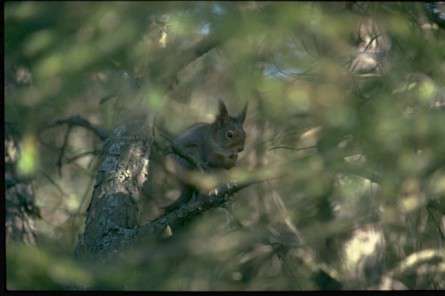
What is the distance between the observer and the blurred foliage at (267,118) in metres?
2.04

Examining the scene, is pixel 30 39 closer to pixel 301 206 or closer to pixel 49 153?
pixel 301 206

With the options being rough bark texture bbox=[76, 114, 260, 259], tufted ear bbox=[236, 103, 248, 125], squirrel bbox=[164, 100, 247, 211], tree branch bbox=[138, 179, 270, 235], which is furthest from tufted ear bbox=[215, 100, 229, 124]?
tree branch bbox=[138, 179, 270, 235]

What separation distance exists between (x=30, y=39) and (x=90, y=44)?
8.1 inches

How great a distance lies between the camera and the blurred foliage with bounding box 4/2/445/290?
2.04 metres

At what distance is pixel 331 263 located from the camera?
551 cm

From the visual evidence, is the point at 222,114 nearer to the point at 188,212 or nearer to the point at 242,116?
the point at 242,116

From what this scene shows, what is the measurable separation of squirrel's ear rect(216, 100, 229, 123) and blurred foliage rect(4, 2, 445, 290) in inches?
3.4

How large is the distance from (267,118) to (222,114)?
2.24 m

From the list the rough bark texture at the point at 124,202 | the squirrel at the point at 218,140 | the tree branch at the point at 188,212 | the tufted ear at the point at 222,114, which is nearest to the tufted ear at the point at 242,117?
the squirrel at the point at 218,140

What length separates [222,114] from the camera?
19.8 feet

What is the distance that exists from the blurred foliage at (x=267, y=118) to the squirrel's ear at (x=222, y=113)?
0.29 ft

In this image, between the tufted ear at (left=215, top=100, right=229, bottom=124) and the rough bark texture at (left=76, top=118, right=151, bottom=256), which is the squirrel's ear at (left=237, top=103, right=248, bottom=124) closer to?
the tufted ear at (left=215, top=100, right=229, bottom=124)

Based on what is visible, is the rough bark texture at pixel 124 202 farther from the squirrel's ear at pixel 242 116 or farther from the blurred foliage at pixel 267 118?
the squirrel's ear at pixel 242 116

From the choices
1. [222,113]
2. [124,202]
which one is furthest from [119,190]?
[222,113]
